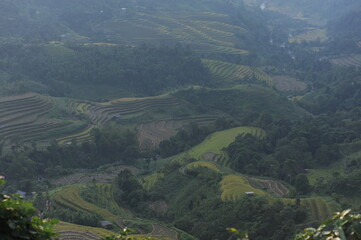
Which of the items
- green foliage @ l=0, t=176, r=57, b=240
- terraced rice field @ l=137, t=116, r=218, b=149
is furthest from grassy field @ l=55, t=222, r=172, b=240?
terraced rice field @ l=137, t=116, r=218, b=149

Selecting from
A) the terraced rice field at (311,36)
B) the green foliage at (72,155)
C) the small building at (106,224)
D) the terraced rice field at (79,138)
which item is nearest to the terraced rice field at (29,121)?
the terraced rice field at (79,138)

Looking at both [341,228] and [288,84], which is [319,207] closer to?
[341,228]

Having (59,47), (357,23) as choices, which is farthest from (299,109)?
(357,23)

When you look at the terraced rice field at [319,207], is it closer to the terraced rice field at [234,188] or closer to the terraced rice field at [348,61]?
the terraced rice field at [234,188]

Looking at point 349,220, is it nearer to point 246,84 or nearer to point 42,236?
point 42,236

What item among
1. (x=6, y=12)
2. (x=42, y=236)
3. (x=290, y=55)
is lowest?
(x=290, y=55)

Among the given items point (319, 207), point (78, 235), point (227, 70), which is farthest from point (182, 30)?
point (78, 235)
